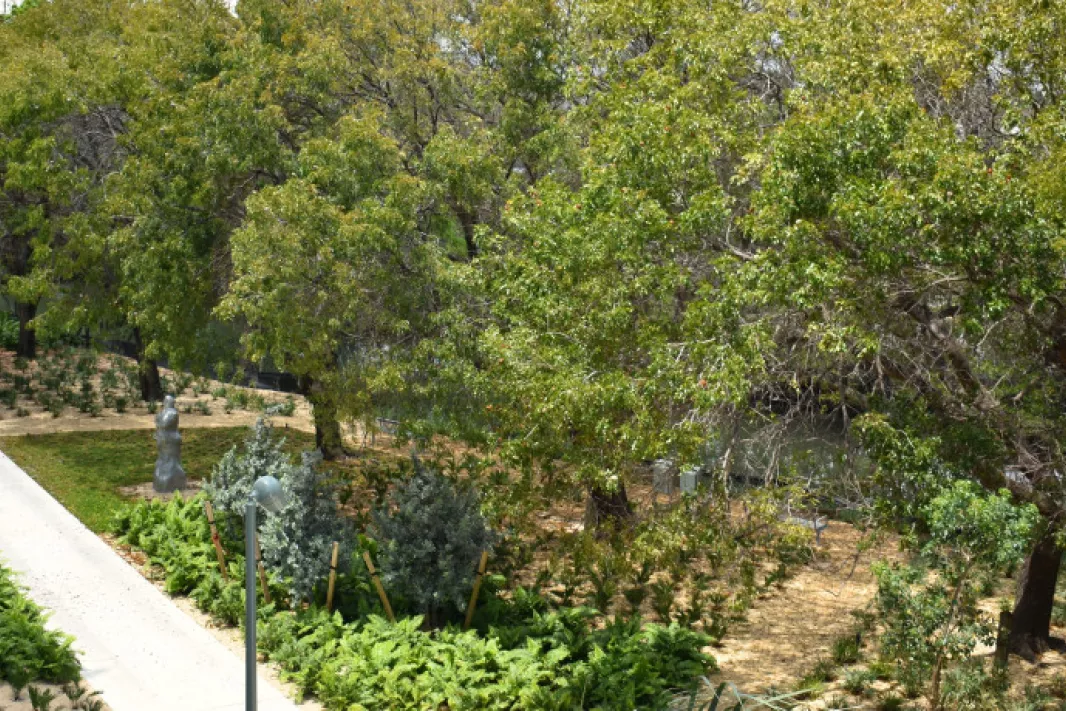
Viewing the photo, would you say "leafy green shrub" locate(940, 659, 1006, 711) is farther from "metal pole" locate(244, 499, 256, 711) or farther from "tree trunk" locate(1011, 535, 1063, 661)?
"metal pole" locate(244, 499, 256, 711)

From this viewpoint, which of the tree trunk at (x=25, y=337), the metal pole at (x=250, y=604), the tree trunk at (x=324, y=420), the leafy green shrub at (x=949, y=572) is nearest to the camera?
the metal pole at (x=250, y=604)

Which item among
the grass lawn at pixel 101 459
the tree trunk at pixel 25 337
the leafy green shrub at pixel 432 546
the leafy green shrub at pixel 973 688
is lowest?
the leafy green shrub at pixel 973 688

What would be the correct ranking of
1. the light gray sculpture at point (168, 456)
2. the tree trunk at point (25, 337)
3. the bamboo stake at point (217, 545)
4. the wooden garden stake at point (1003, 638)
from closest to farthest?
the wooden garden stake at point (1003, 638), the bamboo stake at point (217, 545), the light gray sculpture at point (168, 456), the tree trunk at point (25, 337)

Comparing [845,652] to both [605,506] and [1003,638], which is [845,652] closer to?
[1003,638]

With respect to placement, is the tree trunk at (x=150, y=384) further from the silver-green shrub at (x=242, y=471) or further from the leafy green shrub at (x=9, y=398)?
the silver-green shrub at (x=242, y=471)

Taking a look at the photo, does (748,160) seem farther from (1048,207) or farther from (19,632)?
(19,632)

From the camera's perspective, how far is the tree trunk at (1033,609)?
13.6m

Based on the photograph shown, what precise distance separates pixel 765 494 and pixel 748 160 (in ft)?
9.87

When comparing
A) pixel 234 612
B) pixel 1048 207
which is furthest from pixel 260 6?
pixel 1048 207

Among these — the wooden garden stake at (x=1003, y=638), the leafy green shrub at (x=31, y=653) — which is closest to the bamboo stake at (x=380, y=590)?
the leafy green shrub at (x=31, y=653)

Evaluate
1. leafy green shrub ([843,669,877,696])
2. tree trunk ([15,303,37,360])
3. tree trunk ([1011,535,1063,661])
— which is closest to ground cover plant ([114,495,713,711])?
leafy green shrub ([843,669,877,696])

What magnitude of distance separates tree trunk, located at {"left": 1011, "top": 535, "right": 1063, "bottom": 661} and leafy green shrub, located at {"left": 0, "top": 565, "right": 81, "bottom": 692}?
34.2ft

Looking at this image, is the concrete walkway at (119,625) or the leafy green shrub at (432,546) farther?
the leafy green shrub at (432,546)

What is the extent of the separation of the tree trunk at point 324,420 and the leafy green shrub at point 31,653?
403cm
